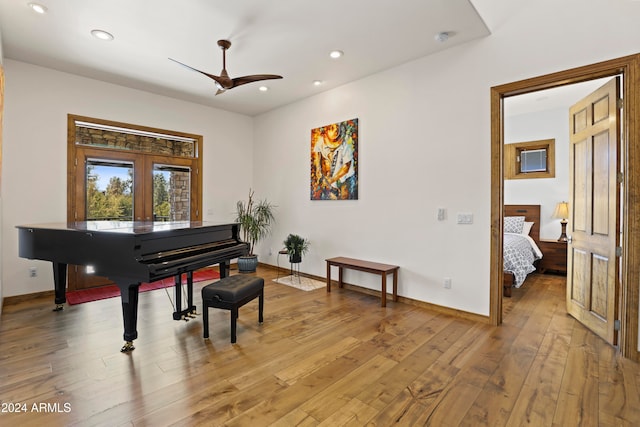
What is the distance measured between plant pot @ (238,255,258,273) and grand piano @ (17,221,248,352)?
2.36 meters

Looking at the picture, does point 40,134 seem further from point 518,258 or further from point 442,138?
point 518,258

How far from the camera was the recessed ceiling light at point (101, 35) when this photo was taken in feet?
10.5

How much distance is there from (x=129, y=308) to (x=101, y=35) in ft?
9.37

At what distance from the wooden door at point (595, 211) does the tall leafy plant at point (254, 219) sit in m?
4.56

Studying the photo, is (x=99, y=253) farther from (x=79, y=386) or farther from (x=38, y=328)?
(x=38, y=328)

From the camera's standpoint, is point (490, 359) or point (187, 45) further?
point (187, 45)

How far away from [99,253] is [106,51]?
8.43 ft

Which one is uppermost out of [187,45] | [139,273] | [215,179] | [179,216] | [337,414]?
[187,45]

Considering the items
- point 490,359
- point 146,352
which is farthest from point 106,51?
point 490,359

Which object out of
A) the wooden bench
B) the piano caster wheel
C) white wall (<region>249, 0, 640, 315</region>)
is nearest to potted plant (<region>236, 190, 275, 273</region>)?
white wall (<region>249, 0, 640, 315</region>)

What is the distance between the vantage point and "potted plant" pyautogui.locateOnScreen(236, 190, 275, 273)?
18.7 feet

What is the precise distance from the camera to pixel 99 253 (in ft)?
8.34

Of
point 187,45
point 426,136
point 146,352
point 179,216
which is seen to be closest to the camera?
point 146,352

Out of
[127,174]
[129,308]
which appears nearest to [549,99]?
[129,308]
